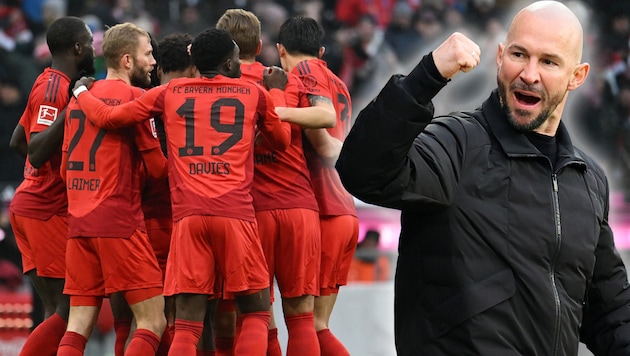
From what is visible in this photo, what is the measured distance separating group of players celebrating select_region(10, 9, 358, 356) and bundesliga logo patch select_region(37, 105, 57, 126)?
0.04 feet

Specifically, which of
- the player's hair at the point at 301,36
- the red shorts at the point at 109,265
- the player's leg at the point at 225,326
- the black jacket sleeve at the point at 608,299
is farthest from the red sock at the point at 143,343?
the black jacket sleeve at the point at 608,299

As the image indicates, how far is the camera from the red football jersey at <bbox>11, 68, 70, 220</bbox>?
20.9ft

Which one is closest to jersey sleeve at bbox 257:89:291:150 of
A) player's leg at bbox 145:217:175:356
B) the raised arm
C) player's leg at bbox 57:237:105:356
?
player's leg at bbox 145:217:175:356

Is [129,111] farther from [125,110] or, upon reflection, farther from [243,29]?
[243,29]

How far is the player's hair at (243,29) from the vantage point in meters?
6.29

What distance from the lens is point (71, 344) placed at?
5.89m

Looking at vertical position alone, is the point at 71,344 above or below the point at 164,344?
above

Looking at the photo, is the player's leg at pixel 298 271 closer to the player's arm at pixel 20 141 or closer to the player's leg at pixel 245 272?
the player's leg at pixel 245 272

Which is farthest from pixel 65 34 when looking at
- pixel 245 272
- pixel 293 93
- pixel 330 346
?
pixel 330 346

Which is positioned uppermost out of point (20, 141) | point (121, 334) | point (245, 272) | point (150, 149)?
point (150, 149)

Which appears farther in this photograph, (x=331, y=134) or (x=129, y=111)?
(x=331, y=134)

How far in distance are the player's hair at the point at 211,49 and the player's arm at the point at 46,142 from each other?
0.98 meters

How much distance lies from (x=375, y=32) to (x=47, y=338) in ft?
28.6

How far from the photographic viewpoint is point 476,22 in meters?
14.4
